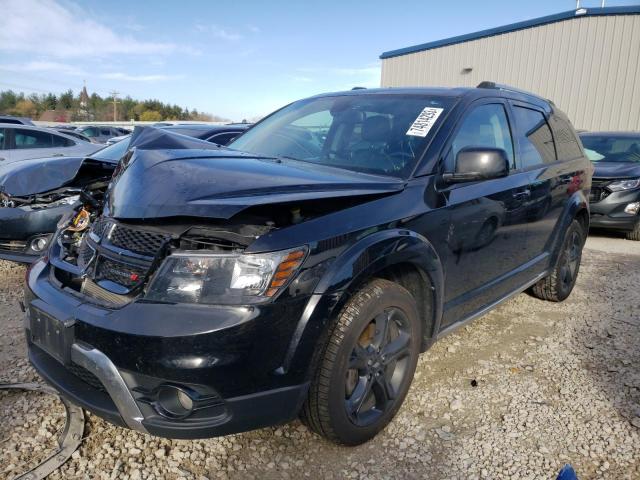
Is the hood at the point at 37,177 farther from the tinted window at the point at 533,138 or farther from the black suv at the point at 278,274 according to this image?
the tinted window at the point at 533,138

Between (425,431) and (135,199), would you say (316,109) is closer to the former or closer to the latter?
(135,199)

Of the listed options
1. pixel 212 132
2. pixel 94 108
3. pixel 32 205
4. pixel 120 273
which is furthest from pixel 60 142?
pixel 94 108

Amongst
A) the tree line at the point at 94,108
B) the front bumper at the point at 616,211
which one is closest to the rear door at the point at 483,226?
the front bumper at the point at 616,211

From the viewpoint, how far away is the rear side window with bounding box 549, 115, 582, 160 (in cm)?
409

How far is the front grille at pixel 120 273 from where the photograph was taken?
2.00 m

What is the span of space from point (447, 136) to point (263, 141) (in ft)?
4.08

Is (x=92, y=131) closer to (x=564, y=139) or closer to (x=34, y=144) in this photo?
(x=34, y=144)

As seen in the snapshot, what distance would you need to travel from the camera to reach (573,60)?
56.6 feet

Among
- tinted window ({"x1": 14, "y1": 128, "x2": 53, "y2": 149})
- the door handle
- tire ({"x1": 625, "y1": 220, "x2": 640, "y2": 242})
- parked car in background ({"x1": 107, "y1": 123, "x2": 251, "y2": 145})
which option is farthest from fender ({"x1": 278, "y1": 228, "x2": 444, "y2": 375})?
tinted window ({"x1": 14, "y1": 128, "x2": 53, "y2": 149})

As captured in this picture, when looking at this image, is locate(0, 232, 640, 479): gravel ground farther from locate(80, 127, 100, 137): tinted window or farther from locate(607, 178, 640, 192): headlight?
locate(80, 127, 100, 137): tinted window

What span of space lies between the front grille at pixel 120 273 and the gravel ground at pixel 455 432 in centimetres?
85

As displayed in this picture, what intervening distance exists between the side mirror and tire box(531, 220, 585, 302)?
1973mm

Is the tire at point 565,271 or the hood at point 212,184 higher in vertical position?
the hood at point 212,184

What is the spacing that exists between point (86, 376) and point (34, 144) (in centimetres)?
833
